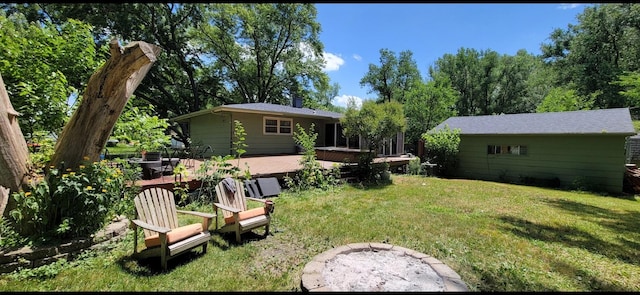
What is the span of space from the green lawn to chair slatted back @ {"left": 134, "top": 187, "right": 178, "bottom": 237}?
0.50 m

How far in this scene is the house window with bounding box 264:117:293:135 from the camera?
43.3 ft

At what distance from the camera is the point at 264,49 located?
73.2ft

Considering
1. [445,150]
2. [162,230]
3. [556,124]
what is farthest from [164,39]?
[556,124]

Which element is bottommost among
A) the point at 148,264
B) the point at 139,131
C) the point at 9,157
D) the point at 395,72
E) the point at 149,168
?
the point at 148,264

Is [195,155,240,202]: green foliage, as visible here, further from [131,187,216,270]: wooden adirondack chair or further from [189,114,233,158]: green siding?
[189,114,233,158]: green siding

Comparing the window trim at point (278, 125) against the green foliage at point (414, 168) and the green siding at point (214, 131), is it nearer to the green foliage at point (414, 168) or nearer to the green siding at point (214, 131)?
the green siding at point (214, 131)

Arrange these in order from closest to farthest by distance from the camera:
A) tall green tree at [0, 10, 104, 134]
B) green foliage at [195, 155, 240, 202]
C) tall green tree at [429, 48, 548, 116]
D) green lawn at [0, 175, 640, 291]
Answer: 1. green lawn at [0, 175, 640, 291]
2. tall green tree at [0, 10, 104, 134]
3. green foliage at [195, 155, 240, 202]
4. tall green tree at [429, 48, 548, 116]

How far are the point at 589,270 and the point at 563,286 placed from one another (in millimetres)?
760

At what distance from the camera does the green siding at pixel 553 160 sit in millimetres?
9891

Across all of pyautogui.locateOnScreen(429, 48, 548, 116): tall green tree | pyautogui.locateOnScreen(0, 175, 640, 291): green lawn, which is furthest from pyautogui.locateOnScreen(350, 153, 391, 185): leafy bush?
pyautogui.locateOnScreen(429, 48, 548, 116): tall green tree

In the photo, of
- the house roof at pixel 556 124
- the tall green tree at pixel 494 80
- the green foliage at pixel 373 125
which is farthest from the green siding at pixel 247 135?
the tall green tree at pixel 494 80

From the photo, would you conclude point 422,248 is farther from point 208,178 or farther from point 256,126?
point 256,126

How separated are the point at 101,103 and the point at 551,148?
1364 cm

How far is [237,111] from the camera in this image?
11.6 meters
